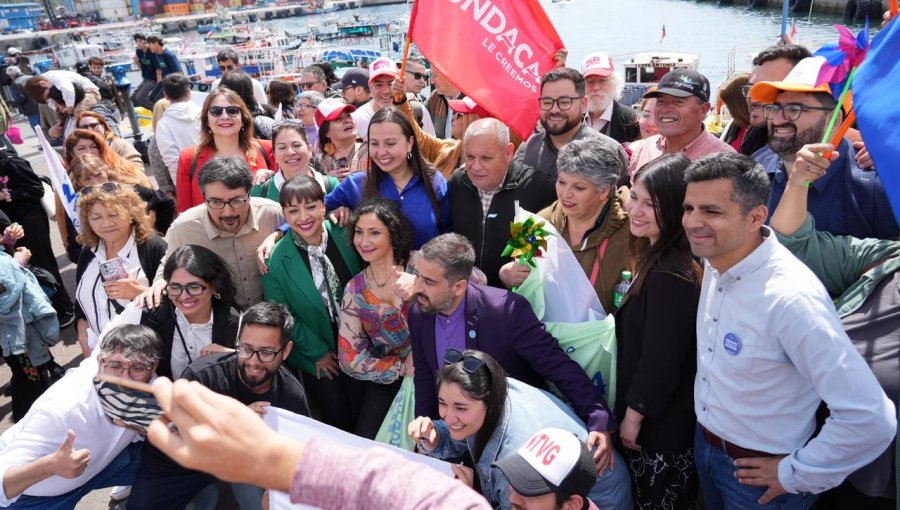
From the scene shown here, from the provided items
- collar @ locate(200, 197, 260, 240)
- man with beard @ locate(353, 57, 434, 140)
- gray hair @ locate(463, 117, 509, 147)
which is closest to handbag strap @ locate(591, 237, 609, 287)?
gray hair @ locate(463, 117, 509, 147)

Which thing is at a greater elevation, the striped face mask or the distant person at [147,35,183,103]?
the distant person at [147,35,183,103]

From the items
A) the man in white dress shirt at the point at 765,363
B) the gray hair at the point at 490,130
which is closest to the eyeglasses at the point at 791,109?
the man in white dress shirt at the point at 765,363

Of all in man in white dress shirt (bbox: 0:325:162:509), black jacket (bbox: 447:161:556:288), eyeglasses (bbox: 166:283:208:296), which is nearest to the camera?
man in white dress shirt (bbox: 0:325:162:509)

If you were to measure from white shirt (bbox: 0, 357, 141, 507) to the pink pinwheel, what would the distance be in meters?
3.85

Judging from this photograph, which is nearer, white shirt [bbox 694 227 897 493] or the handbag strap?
white shirt [bbox 694 227 897 493]

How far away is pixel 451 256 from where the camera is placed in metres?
2.79

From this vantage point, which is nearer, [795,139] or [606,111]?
[795,139]

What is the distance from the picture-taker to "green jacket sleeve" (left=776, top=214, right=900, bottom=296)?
7.93 ft

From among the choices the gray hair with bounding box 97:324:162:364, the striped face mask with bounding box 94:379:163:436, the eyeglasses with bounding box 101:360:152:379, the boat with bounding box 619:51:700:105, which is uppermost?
the gray hair with bounding box 97:324:162:364

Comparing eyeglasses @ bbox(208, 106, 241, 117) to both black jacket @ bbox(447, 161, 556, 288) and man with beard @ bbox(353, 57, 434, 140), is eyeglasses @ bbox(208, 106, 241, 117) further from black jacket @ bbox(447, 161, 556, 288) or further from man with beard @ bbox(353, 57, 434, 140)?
black jacket @ bbox(447, 161, 556, 288)

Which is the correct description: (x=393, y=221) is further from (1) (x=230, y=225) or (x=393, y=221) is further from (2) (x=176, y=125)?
(2) (x=176, y=125)

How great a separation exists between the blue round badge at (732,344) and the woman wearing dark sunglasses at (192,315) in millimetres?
2602

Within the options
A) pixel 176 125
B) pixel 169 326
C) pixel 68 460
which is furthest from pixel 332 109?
pixel 68 460

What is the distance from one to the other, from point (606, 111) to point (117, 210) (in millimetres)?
4056
